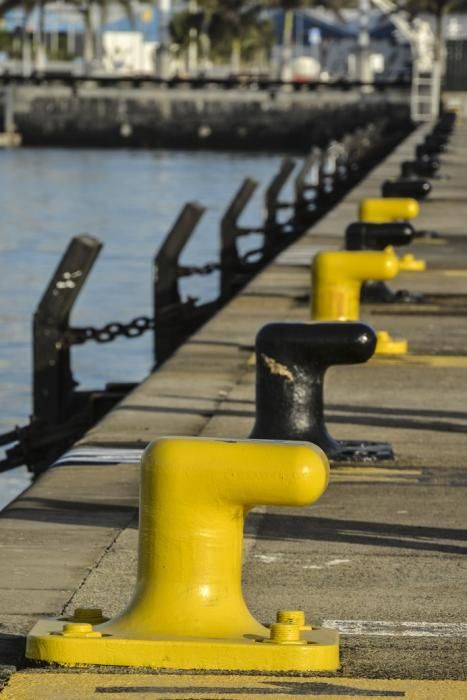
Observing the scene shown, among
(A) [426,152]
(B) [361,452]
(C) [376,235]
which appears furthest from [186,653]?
(A) [426,152]

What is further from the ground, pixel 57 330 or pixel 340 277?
pixel 340 277

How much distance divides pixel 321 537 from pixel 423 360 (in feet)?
15.7

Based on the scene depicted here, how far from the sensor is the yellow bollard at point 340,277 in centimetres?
1097

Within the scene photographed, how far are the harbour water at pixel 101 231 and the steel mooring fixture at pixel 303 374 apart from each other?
707 centimetres

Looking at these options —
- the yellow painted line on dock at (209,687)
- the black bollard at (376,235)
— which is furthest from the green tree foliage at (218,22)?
the yellow painted line on dock at (209,687)

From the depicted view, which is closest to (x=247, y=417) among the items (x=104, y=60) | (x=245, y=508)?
(x=245, y=508)

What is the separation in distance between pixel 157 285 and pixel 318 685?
1303cm

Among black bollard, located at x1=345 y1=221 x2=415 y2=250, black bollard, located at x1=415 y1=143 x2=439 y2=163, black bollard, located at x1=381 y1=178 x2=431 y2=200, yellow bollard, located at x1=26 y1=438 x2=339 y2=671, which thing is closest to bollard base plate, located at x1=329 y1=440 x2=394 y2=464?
yellow bollard, located at x1=26 y1=438 x2=339 y2=671

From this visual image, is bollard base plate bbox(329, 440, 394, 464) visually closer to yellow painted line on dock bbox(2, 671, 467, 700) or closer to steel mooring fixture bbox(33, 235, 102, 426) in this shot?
yellow painted line on dock bbox(2, 671, 467, 700)

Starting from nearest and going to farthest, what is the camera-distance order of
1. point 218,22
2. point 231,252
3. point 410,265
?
1. point 410,265
2. point 231,252
3. point 218,22

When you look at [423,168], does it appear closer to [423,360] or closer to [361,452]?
[423,360]

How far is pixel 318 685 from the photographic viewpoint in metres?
5.32

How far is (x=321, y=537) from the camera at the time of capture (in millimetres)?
7188

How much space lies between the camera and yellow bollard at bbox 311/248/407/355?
1097cm
